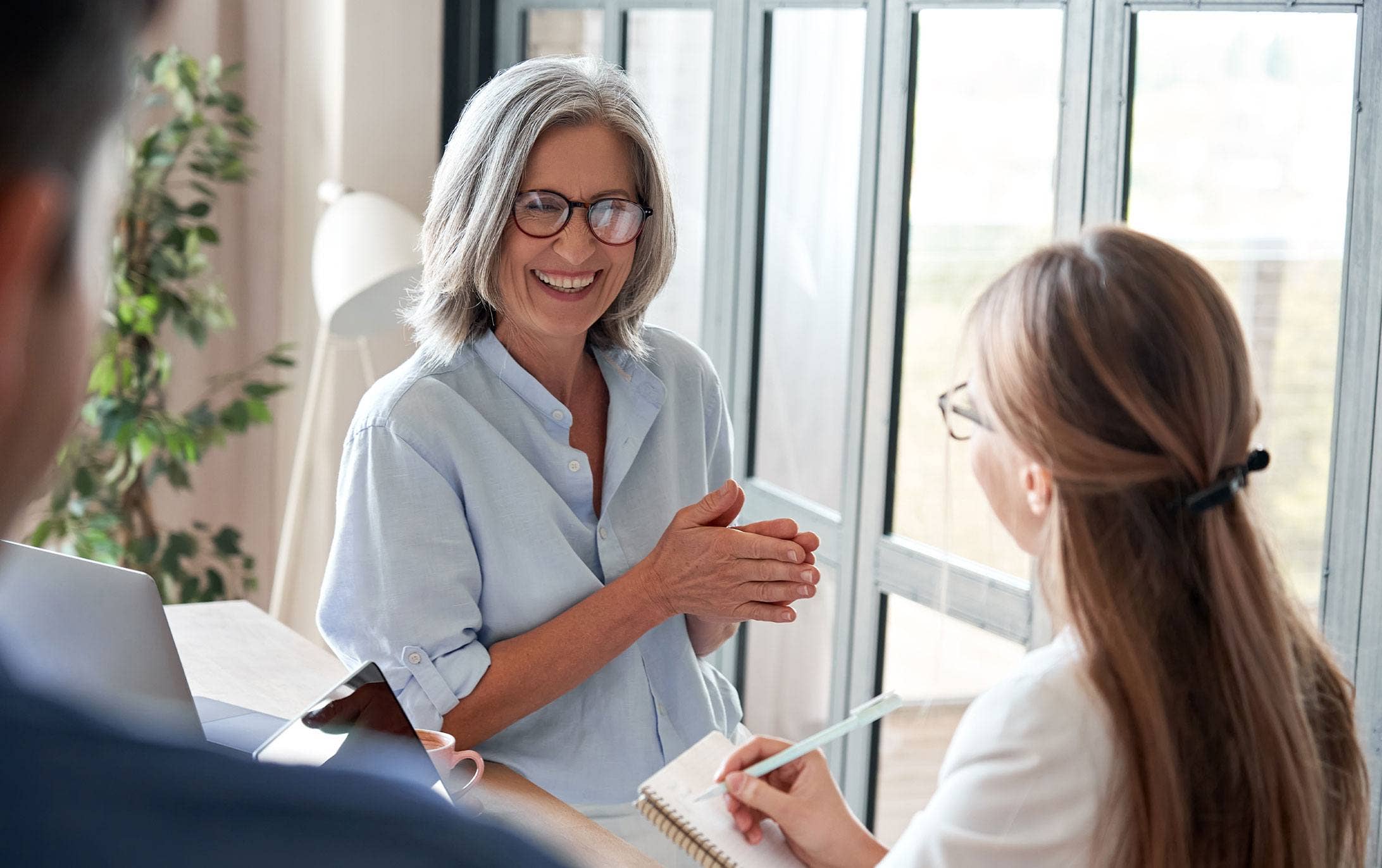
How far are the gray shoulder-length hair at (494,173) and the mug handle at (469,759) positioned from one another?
1.68 ft

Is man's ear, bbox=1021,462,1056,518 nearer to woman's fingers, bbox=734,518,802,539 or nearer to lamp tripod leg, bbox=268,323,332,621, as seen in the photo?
woman's fingers, bbox=734,518,802,539

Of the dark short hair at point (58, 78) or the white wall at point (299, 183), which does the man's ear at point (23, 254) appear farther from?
the white wall at point (299, 183)

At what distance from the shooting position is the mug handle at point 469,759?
1.33 metres

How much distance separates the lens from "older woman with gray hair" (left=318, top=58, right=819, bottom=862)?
5.06ft

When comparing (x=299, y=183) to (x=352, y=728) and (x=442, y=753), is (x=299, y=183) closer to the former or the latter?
(x=442, y=753)

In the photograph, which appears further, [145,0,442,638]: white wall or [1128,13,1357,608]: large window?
[145,0,442,638]: white wall

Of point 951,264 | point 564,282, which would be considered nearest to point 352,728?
point 564,282

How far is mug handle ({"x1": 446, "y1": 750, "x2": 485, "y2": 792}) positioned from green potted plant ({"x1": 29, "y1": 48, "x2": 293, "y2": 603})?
2074 millimetres

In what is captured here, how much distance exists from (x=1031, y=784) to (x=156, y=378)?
297 cm

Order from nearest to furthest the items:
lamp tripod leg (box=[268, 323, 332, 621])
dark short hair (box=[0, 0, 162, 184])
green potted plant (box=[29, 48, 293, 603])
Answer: dark short hair (box=[0, 0, 162, 184]), green potted plant (box=[29, 48, 293, 603]), lamp tripod leg (box=[268, 323, 332, 621])

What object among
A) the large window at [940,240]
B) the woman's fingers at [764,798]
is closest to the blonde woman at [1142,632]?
the large window at [940,240]

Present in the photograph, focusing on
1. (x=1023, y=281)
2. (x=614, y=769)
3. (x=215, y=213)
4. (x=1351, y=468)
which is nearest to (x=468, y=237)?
(x=614, y=769)

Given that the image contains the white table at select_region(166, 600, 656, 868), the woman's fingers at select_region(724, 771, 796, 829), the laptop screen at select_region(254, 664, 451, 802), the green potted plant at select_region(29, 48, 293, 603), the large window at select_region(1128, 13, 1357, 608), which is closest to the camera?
the laptop screen at select_region(254, 664, 451, 802)

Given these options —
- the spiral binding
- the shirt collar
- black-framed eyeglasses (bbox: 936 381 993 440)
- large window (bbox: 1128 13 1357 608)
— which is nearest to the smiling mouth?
the shirt collar
